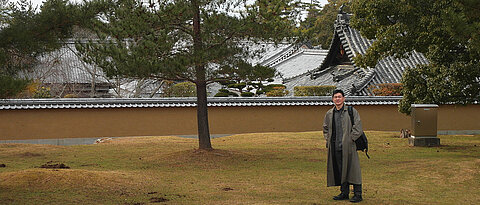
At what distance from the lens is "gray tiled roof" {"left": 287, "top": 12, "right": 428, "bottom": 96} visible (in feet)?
78.0

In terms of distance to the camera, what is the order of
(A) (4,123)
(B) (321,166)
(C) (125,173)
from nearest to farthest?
(C) (125,173) < (B) (321,166) < (A) (4,123)

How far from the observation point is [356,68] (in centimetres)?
2488

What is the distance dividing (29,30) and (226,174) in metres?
4.49

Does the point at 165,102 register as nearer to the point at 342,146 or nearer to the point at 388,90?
the point at 388,90

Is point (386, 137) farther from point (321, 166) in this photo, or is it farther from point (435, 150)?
point (321, 166)

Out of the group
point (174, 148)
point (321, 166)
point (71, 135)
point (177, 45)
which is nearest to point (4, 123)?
point (71, 135)

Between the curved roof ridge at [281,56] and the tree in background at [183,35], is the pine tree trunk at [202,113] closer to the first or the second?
the tree in background at [183,35]

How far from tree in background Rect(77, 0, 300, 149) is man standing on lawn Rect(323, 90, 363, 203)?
401 centimetres

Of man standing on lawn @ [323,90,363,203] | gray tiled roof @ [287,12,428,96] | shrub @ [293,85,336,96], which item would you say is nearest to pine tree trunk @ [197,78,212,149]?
man standing on lawn @ [323,90,363,203]

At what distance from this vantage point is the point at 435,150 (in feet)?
47.8

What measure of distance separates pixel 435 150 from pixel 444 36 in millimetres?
3230

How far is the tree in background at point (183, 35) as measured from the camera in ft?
36.7

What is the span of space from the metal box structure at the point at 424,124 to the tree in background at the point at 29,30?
377 inches

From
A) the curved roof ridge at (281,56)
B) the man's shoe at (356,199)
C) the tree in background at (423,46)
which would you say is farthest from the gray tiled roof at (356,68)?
the man's shoe at (356,199)
